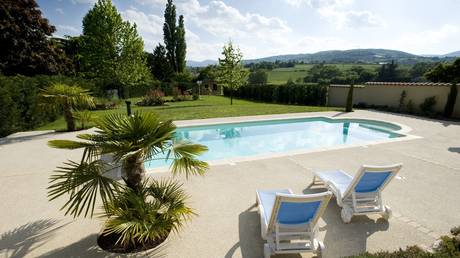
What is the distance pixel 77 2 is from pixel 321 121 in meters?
18.7

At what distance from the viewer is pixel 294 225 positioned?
3.23 metres

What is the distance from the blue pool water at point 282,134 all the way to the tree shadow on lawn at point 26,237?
5.60 m

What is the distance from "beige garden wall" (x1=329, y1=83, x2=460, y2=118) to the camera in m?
15.3

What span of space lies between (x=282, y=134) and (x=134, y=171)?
1023 centimetres

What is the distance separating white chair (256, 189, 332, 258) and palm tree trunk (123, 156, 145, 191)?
190cm

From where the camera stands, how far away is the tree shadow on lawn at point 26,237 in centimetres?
331

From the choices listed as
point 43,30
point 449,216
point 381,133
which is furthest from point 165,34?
point 449,216

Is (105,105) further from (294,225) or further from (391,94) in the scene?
(391,94)

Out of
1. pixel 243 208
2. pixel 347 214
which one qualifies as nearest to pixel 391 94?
pixel 347 214

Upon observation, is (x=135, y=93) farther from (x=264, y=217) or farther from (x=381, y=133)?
(x=264, y=217)

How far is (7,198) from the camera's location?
189 inches

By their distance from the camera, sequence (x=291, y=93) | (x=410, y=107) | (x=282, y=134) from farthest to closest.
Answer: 1. (x=291, y=93)
2. (x=410, y=107)
3. (x=282, y=134)

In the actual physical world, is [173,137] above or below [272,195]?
above

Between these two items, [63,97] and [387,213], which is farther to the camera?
[63,97]
